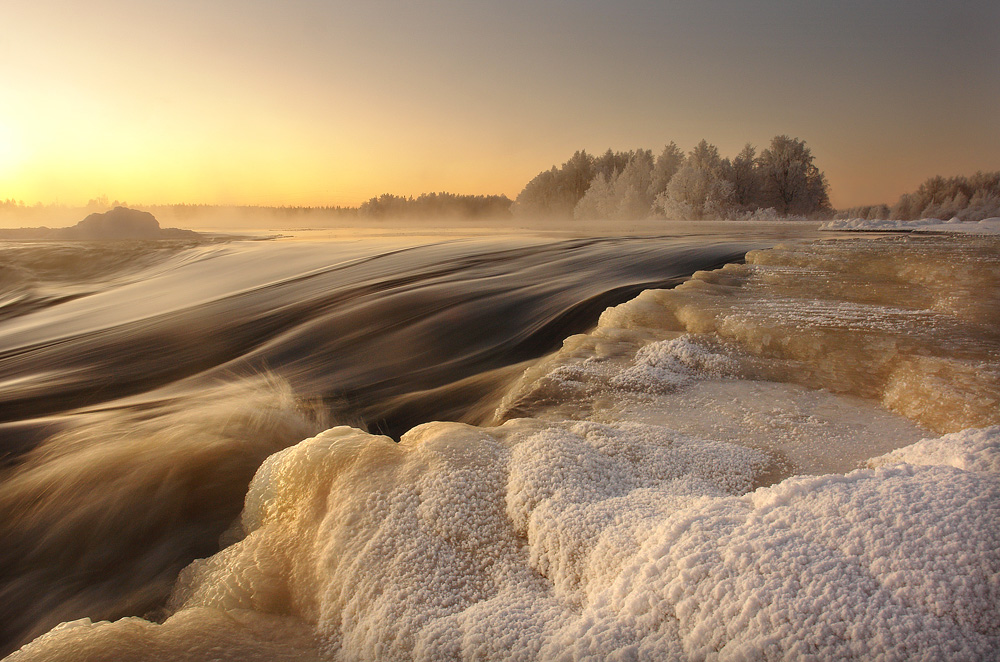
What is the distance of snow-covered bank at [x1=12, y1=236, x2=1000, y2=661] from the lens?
976mm

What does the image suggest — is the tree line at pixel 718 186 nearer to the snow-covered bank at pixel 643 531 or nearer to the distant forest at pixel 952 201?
the distant forest at pixel 952 201

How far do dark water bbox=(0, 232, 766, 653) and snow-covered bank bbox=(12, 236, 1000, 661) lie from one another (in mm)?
638

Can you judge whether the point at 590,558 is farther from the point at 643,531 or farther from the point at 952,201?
the point at 952,201

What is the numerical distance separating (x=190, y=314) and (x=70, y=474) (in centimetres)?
481

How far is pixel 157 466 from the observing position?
2.56 metres

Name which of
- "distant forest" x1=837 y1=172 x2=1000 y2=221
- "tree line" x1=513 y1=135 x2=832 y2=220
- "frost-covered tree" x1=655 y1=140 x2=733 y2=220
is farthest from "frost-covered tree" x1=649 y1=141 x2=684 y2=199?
"distant forest" x1=837 y1=172 x2=1000 y2=221

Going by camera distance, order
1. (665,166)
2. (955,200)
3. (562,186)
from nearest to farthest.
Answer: (955,200) < (665,166) < (562,186)

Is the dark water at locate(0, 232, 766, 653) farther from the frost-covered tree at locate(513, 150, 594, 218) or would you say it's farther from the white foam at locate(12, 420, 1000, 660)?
the frost-covered tree at locate(513, 150, 594, 218)

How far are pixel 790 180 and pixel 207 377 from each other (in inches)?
1963

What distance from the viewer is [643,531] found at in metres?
1.28

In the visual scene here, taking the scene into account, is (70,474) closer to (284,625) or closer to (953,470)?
(284,625)

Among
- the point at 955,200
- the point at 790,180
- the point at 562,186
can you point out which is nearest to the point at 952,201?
the point at 955,200

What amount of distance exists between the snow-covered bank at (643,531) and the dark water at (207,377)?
0.64 meters

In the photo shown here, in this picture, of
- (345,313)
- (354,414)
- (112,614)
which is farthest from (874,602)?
(345,313)
